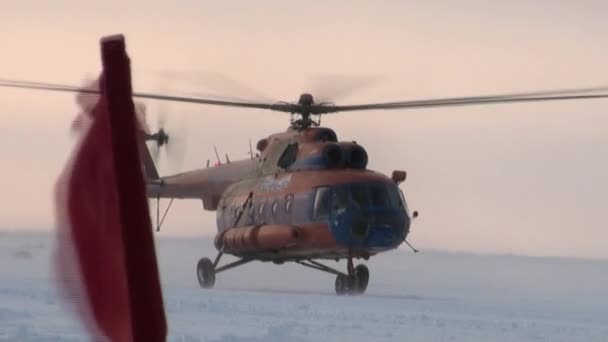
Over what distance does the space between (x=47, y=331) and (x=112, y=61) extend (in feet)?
41.9

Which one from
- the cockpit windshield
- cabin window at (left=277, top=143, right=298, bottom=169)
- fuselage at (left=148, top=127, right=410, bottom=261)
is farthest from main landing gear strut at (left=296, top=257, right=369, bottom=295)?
cabin window at (left=277, top=143, right=298, bottom=169)

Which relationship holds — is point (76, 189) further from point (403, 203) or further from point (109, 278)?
point (403, 203)

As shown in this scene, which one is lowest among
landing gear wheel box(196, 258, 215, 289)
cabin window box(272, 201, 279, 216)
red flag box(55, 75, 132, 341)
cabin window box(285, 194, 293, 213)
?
landing gear wheel box(196, 258, 215, 289)

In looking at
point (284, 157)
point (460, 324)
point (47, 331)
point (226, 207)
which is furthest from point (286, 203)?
point (47, 331)

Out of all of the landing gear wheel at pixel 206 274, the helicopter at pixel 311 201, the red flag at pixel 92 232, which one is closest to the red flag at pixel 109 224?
the red flag at pixel 92 232

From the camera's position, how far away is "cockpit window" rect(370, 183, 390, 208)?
2608cm

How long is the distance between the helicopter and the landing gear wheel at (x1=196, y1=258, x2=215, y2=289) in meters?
1.35

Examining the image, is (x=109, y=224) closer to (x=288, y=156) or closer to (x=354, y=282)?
(x=288, y=156)

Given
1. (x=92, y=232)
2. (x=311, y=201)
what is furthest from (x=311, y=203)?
(x=92, y=232)

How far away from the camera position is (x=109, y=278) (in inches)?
74.3

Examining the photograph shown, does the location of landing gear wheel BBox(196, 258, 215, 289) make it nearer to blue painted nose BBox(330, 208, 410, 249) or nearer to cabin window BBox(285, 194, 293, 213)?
cabin window BBox(285, 194, 293, 213)

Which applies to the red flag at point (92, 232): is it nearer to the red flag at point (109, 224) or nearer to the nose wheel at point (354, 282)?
the red flag at point (109, 224)

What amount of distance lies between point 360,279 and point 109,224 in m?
26.3

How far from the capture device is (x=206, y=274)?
1259 inches
